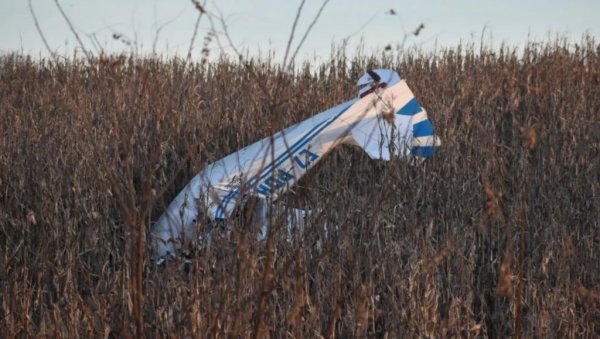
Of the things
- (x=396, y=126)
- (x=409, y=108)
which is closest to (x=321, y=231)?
(x=396, y=126)

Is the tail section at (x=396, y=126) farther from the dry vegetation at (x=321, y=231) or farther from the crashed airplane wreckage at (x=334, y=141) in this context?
the dry vegetation at (x=321, y=231)

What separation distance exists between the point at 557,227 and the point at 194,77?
410cm

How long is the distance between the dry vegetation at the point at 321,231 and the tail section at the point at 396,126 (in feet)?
0.36

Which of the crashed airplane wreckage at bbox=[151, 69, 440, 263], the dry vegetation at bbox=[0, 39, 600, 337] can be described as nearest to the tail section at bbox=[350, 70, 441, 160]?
the crashed airplane wreckage at bbox=[151, 69, 440, 263]

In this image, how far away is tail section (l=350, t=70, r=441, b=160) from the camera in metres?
3.65

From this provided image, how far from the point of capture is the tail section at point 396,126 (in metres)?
3.65

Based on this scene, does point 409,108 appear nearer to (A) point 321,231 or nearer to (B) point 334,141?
(B) point 334,141

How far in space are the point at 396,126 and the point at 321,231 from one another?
1081 mm

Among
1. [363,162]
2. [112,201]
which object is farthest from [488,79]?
[112,201]

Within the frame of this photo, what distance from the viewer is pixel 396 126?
3676 millimetres

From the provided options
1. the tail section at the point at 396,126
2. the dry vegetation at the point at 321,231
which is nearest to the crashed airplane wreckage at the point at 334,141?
the tail section at the point at 396,126

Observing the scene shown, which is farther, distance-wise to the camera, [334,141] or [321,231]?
[334,141]

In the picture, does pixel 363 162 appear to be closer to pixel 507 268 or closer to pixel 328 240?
pixel 328 240

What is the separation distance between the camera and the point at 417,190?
336 cm
